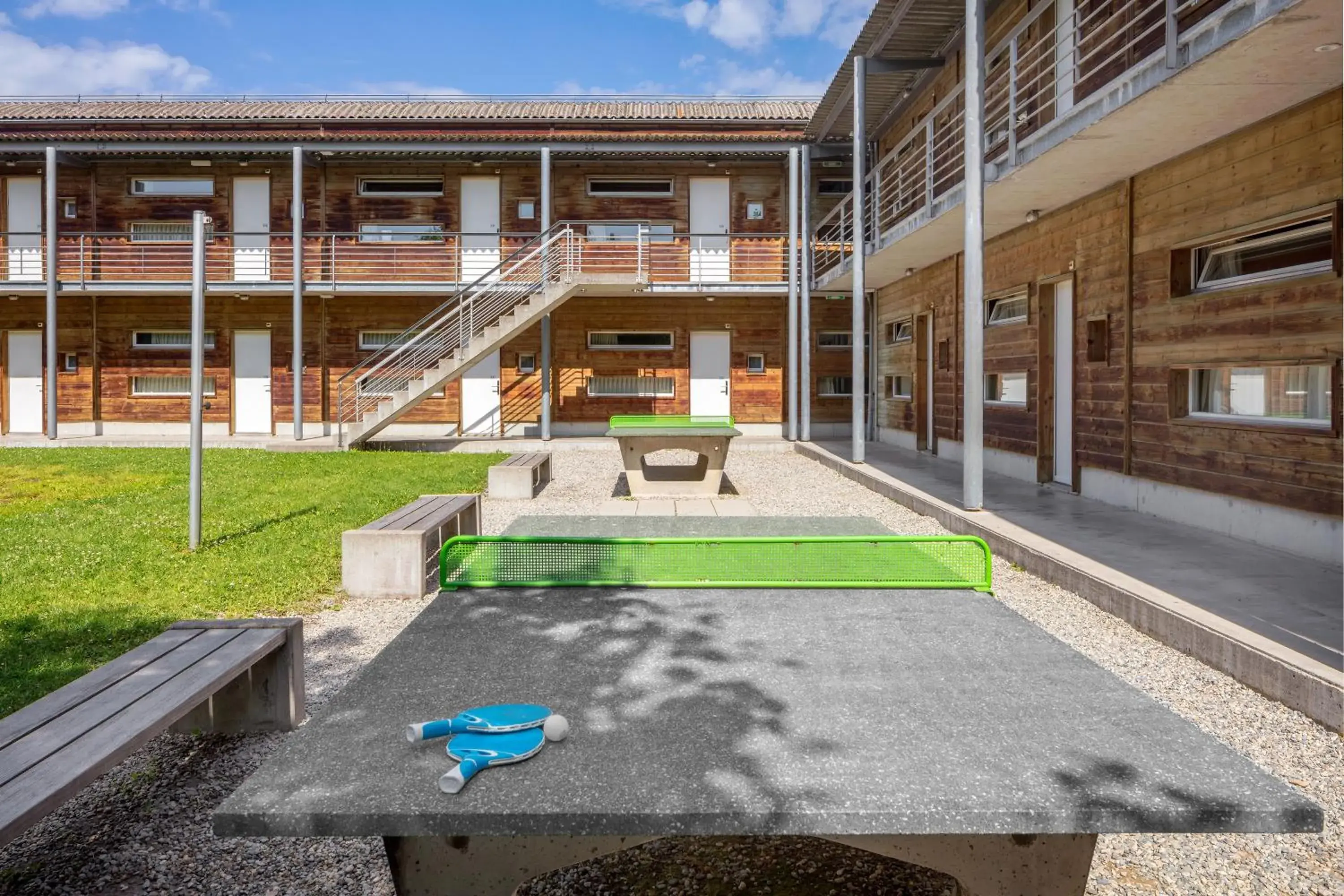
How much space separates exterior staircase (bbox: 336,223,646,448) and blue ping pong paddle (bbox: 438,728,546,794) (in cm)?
1406

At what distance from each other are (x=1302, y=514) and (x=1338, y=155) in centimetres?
250

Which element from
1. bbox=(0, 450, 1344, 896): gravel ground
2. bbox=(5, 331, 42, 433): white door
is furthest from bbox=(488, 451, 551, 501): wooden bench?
bbox=(5, 331, 42, 433): white door

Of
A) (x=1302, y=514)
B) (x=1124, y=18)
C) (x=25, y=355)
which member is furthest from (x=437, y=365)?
(x=1302, y=514)

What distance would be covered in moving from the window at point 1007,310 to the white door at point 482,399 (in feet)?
35.9

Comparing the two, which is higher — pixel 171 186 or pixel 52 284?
pixel 171 186

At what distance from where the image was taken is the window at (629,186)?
19.8m

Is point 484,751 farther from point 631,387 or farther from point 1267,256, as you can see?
point 631,387

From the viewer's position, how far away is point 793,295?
1753 centimetres

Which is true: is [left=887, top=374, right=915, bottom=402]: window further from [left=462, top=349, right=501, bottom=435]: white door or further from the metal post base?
the metal post base

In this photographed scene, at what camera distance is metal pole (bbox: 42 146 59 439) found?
55.6 feet

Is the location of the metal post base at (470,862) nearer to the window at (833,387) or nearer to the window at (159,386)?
the window at (833,387)

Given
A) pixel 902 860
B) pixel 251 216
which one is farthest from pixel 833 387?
pixel 902 860

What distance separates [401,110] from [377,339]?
682 cm

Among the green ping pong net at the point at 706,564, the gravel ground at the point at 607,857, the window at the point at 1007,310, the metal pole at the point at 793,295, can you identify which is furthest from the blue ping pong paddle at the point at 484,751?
the metal pole at the point at 793,295
